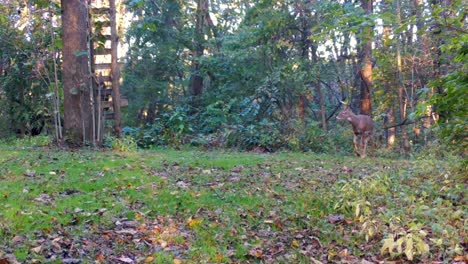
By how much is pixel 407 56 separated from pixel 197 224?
12445 mm

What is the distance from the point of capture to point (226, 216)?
20.1 ft

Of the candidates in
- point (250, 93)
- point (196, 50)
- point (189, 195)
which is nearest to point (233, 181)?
point (189, 195)

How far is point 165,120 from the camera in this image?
1716 cm

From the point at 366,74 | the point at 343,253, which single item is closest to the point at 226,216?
the point at 343,253

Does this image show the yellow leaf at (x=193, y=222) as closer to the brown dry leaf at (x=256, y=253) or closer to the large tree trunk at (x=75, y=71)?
the brown dry leaf at (x=256, y=253)

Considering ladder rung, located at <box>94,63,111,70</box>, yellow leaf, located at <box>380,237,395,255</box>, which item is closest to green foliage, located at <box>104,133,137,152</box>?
ladder rung, located at <box>94,63,111,70</box>

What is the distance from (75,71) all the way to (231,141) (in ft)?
17.4

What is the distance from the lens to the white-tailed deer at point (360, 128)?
13400 millimetres

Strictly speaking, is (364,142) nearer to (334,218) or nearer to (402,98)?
(402,98)

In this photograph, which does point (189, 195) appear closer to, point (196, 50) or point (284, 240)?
point (284, 240)

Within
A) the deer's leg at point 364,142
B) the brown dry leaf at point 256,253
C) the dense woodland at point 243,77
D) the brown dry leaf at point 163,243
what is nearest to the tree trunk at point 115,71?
the dense woodland at point 243,77

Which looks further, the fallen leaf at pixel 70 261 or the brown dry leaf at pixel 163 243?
the brown dry leaf at pixel 163 243

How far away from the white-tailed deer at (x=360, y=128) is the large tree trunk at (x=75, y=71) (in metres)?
6.70

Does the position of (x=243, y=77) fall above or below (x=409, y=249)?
above
